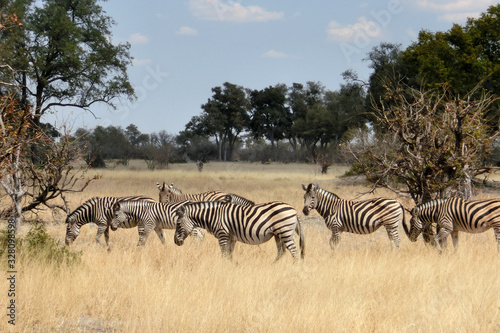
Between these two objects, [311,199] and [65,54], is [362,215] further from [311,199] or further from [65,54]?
[65,54]

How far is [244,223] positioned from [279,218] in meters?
0.66

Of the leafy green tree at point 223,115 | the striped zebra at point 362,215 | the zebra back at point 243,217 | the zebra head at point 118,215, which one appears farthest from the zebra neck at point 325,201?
the leafy green tree at point 223,115

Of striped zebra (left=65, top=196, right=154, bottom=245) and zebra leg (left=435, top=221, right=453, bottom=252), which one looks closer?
zebra leg (left=435, top=221, right=453, bottom=252)

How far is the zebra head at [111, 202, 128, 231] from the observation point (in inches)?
457

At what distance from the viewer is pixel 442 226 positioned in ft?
33.8

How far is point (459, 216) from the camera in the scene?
10141mm

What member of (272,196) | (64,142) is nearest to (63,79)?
(272,196)

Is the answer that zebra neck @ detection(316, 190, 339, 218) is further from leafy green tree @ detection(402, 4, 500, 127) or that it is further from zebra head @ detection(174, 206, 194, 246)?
leafy green tree @ detection(402, 4, 500, 127)

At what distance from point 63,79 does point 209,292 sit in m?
26.7

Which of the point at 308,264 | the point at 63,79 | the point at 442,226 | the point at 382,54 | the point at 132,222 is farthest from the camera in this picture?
the point at 382,54

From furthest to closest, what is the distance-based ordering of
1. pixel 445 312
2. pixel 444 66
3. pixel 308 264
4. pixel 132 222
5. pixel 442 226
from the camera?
pixel 444 66 → pixel 132 222 → pixel 442 226 → pixel 308 264 → pixel 445 312

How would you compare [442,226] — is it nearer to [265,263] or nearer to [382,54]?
[265,263]

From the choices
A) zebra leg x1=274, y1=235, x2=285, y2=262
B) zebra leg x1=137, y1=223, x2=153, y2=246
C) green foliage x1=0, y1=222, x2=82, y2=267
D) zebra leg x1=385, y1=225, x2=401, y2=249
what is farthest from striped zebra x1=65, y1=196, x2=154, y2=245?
zebra leg x1=385, y1=225, x2=401, y2=249

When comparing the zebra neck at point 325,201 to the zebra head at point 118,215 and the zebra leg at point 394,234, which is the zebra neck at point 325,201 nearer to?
the zebra leg at point 394,234
